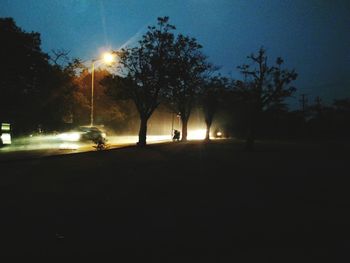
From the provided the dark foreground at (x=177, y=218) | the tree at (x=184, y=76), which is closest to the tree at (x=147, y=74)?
the tree at (x=184, y=76)

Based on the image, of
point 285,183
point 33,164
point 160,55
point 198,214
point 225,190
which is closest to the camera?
point 198,214

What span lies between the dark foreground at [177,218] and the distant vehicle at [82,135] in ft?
Answer: 72.8

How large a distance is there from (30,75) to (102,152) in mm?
16924

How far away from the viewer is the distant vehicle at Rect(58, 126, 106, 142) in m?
34.7

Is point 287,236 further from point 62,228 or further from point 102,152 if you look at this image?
point 102,152

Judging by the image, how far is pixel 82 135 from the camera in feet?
117

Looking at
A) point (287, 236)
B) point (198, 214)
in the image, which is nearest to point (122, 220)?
point (198, 214)

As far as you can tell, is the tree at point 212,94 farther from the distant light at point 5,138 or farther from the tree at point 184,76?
the distant light at point 5,138

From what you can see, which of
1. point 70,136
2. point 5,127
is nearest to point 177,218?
point 5,127

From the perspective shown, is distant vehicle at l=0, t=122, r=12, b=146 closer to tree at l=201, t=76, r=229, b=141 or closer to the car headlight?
the car headlight

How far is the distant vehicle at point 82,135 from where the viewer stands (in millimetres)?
34706

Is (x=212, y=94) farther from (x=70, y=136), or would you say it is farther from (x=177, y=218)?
(x=177, y=218)

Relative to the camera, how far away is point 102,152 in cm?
2456

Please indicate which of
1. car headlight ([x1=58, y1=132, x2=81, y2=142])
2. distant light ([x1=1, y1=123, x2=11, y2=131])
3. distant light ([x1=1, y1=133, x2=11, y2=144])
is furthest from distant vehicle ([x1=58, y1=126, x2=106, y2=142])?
distant light ([x1=1, y1=123, x2=11, y2=131])
